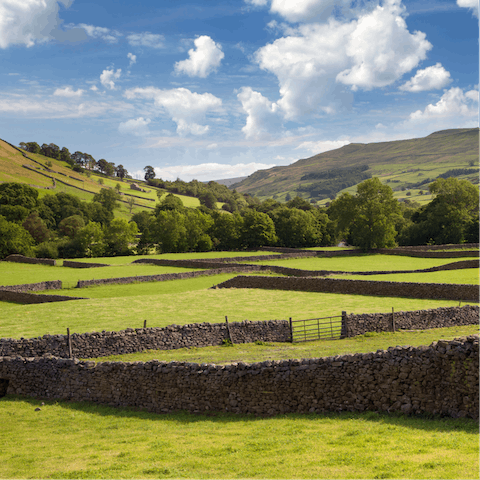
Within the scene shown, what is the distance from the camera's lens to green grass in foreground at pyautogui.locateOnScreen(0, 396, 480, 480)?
7059 mm

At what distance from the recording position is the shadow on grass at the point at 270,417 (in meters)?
8.48

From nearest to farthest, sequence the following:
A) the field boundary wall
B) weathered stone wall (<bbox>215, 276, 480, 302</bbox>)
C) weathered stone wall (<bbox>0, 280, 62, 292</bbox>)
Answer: the field boundary wall → weathered stone wall (<bbox>215, 276, 480, 302</bbox>) → weathered stone wall (<bbox>0, 280, 62, 292</bbox>)

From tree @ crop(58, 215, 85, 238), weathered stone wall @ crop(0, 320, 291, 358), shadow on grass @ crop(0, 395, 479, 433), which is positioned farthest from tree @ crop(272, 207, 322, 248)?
shadow on grass @ crop(0, 395, 479, 433)

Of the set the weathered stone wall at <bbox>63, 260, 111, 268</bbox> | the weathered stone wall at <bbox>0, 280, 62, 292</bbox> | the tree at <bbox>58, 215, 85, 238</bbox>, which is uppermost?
the tree at <bbox>58, 215, 85, 238</bbox>

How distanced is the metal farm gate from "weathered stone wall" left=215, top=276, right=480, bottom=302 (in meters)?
9.97

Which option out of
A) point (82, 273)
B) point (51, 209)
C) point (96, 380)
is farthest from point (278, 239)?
point (96, 380)

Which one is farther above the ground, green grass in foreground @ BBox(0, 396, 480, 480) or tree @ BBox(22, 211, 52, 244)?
tree @ BBox(22, 211, 52, 244)

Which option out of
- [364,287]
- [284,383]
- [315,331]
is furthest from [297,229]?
[284,383]

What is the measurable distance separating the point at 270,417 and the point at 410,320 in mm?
12722

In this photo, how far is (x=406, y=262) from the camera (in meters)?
50.4

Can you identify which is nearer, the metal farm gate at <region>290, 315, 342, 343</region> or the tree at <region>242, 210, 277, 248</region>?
the metal farm gate at <region>290, 315, 342, 343</region>

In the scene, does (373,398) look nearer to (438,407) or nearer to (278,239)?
(438,407)

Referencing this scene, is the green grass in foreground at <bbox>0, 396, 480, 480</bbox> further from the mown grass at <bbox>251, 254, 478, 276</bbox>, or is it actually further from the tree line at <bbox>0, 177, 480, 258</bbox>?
the tree line at <bbox>0, 177, 480, 258</bbox>

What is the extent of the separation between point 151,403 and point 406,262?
147 ft
